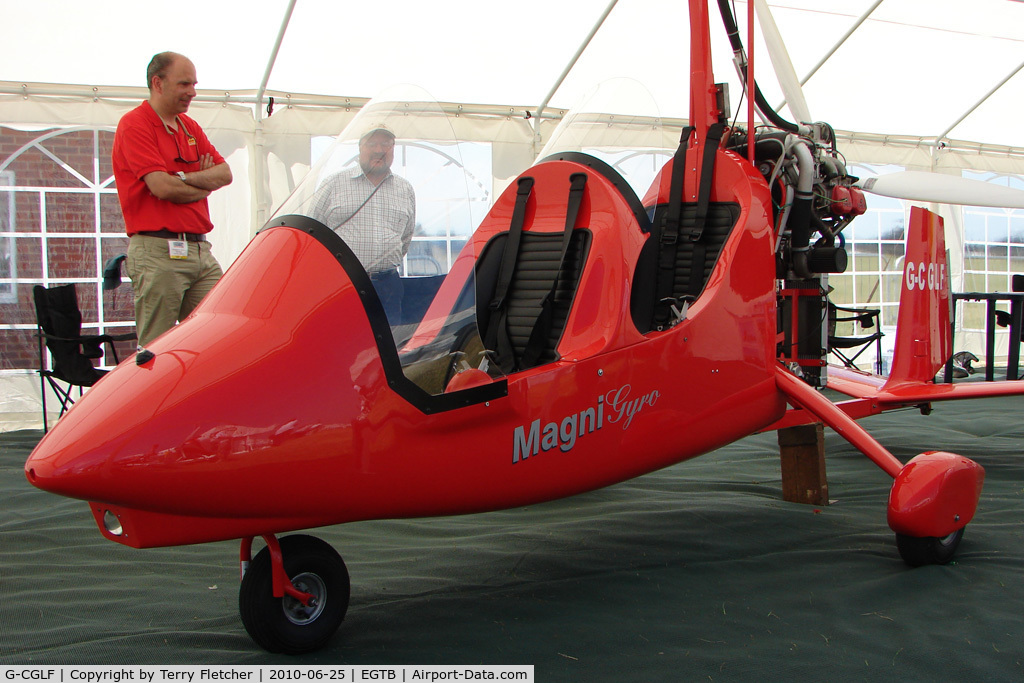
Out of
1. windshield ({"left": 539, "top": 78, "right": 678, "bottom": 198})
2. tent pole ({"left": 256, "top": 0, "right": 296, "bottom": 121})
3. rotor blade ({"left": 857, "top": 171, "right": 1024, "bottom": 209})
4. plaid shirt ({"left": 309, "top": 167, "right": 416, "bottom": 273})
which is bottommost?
plaid shirt ({"left": 309, "top": 167, "right": 416, "bottom": 273})

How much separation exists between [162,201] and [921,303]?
12.2 ft

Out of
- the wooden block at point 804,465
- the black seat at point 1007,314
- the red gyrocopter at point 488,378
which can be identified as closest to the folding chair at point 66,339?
the red gyrocopter at point 488,378

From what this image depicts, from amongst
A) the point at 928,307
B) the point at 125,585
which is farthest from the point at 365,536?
the point at 928,307

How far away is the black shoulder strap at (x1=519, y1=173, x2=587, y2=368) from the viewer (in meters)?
2.67

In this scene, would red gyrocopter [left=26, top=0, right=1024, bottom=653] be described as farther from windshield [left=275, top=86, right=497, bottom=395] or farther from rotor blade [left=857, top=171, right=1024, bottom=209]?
→ rotor blade [left=857, top=171, right=1024, bottom=209]

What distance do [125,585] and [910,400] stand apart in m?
3.28

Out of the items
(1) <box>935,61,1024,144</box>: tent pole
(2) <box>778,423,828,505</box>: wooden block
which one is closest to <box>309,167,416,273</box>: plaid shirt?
(2) <box>778,423,828,505</box>: wooden block

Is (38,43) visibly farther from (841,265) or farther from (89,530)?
(841,265)

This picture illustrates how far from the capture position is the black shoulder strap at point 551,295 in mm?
2666

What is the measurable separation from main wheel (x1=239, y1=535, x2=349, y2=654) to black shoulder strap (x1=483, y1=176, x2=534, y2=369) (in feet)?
3.30

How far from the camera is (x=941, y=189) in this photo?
3447 mm

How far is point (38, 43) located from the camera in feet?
19.0

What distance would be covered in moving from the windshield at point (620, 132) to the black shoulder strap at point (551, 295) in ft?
0.68

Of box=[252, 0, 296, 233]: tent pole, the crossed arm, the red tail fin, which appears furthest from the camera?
box=[252, 0, 296, 233]: tent pole
